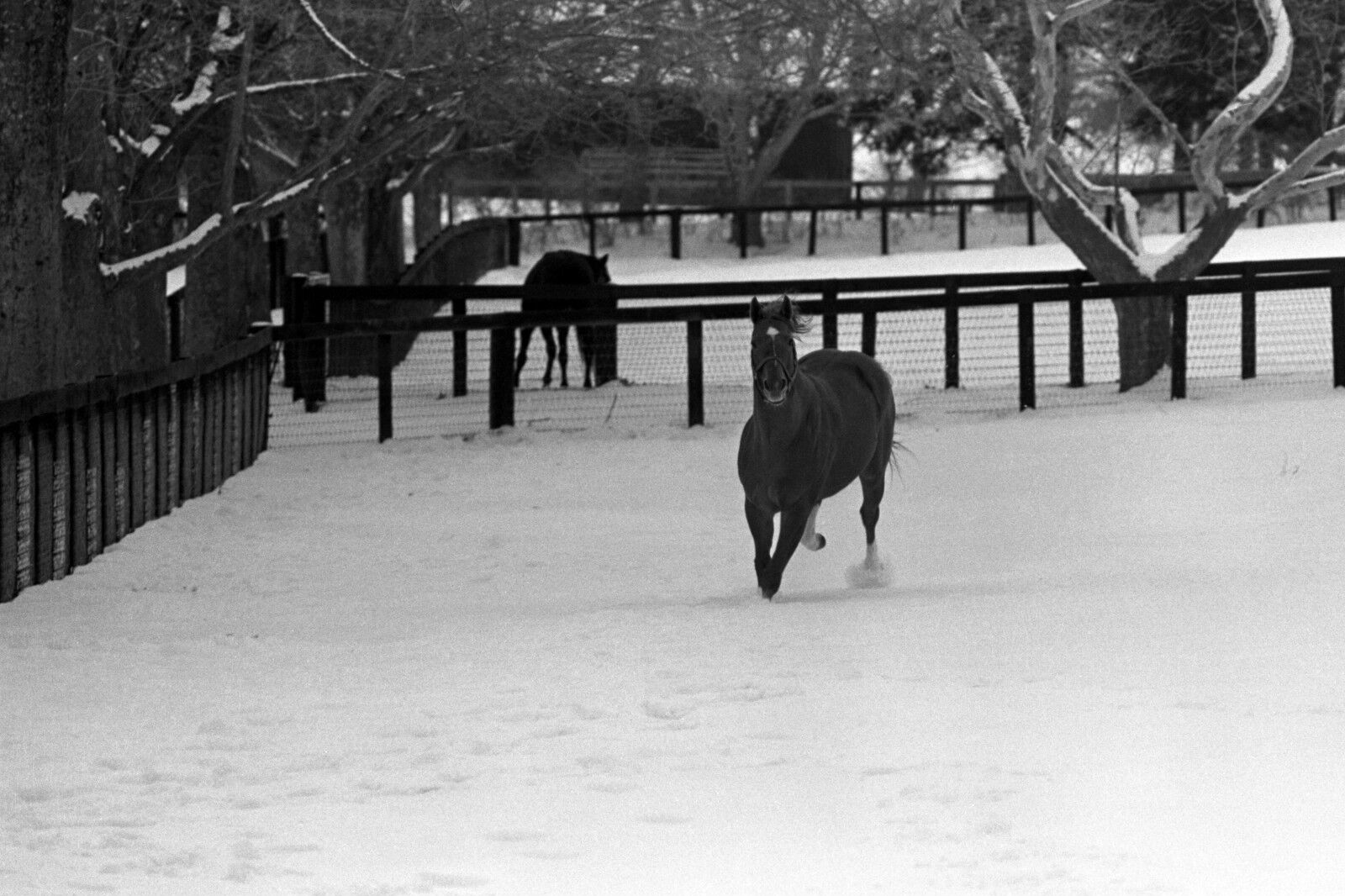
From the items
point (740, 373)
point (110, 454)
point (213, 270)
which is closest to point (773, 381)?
point (110, 454)

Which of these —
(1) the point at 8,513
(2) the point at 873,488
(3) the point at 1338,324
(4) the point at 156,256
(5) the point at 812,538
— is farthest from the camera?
(3) the point at 1338,324

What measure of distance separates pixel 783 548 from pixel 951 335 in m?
10.0

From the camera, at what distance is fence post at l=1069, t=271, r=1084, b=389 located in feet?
64.6

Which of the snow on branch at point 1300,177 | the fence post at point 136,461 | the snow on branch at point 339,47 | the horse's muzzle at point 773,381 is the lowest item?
the fence post at point 136,461

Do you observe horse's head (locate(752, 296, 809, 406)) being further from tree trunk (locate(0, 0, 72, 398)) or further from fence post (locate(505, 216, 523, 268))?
fence post (locate(505, 216, 523, 268))

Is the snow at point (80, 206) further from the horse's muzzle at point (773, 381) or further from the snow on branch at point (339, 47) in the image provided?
the horse's muzzle at point (773, 381)

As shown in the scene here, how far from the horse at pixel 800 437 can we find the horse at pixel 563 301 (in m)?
10.0

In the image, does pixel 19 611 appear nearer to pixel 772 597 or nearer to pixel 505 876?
pixel 772 597

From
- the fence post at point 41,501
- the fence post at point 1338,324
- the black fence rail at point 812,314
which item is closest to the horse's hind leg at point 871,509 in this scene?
the fence post at point 41,501

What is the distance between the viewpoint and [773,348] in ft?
32.4

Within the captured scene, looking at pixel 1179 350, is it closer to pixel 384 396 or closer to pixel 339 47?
pixel 384 396

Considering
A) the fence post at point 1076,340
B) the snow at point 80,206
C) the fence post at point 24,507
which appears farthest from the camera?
the fence post at point 1076,340

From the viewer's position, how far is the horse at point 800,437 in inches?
392

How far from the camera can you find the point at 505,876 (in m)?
5.69
